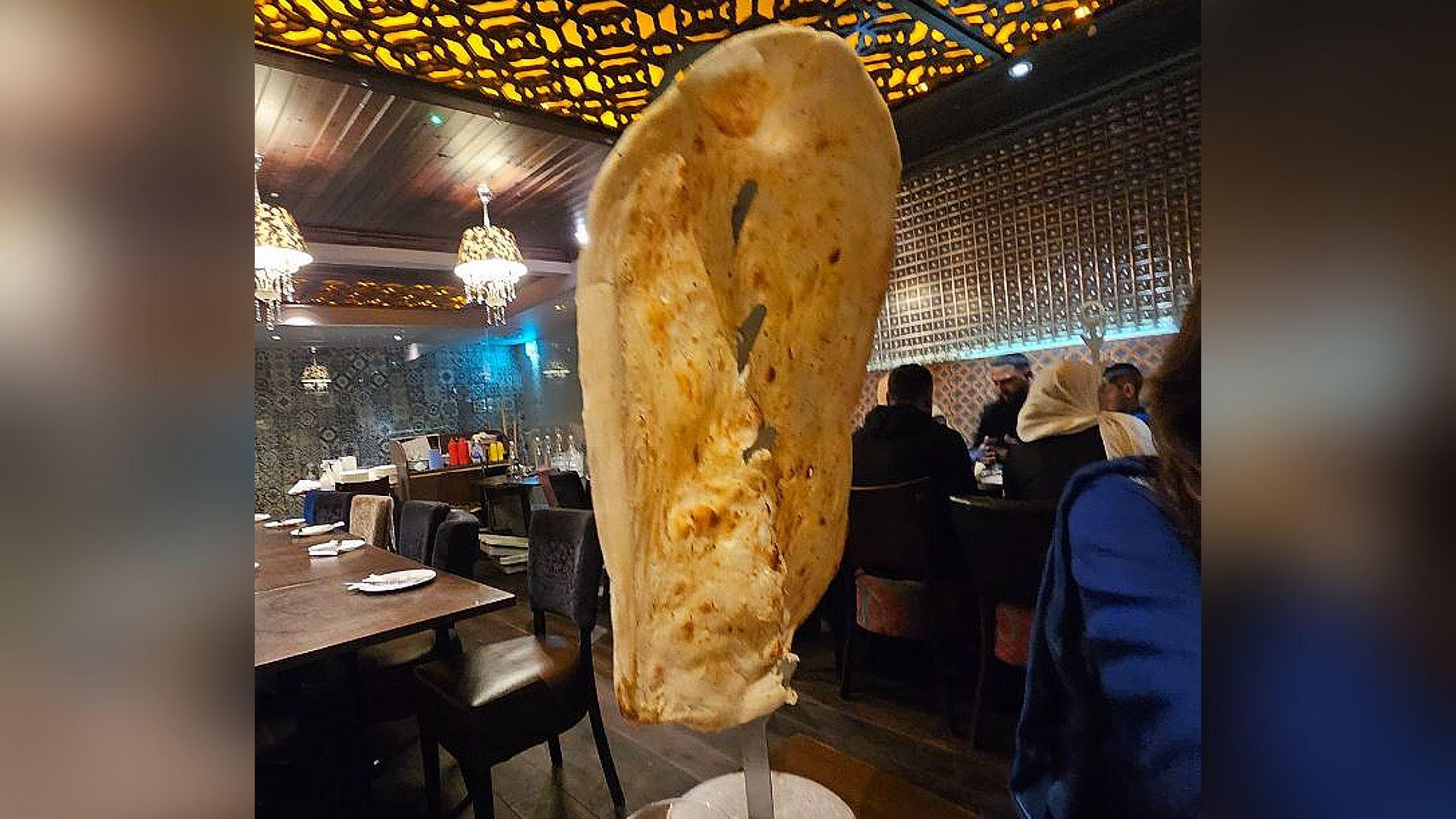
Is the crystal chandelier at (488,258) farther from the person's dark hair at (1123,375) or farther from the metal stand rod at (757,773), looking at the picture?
the metal stand rod at (757,773)

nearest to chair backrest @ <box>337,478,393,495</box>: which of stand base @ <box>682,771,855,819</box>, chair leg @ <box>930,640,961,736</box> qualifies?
chair leg @ <box>930,640,961,736</box>

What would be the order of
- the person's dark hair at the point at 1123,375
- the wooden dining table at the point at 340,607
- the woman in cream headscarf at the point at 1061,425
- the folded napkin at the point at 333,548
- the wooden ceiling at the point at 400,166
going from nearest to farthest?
the wooden dining table at the point at 340,607 → the woman in cream headscarf at the point at 1061,425 → the folded napkin at the point at 333,548 → the person's dark hair at the point at 1123,375 → the wooden ceiling at the point at 400,166

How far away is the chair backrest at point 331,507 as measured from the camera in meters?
4.65

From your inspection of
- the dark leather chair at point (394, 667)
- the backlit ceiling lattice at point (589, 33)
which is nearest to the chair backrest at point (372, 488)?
the dark leather chair at point (394, 667)

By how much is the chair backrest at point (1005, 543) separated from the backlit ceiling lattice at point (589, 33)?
1941 millimetres

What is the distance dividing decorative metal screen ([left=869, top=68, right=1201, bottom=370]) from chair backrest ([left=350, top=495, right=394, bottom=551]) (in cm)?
318

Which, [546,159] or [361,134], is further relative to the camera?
[546,159]

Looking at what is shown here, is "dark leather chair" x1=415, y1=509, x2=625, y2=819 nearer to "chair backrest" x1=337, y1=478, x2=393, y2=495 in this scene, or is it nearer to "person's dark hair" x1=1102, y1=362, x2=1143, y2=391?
"person's dark hair" x1=1102, y1=362, x2=1143, y2=391

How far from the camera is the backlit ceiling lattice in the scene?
2713 mm
